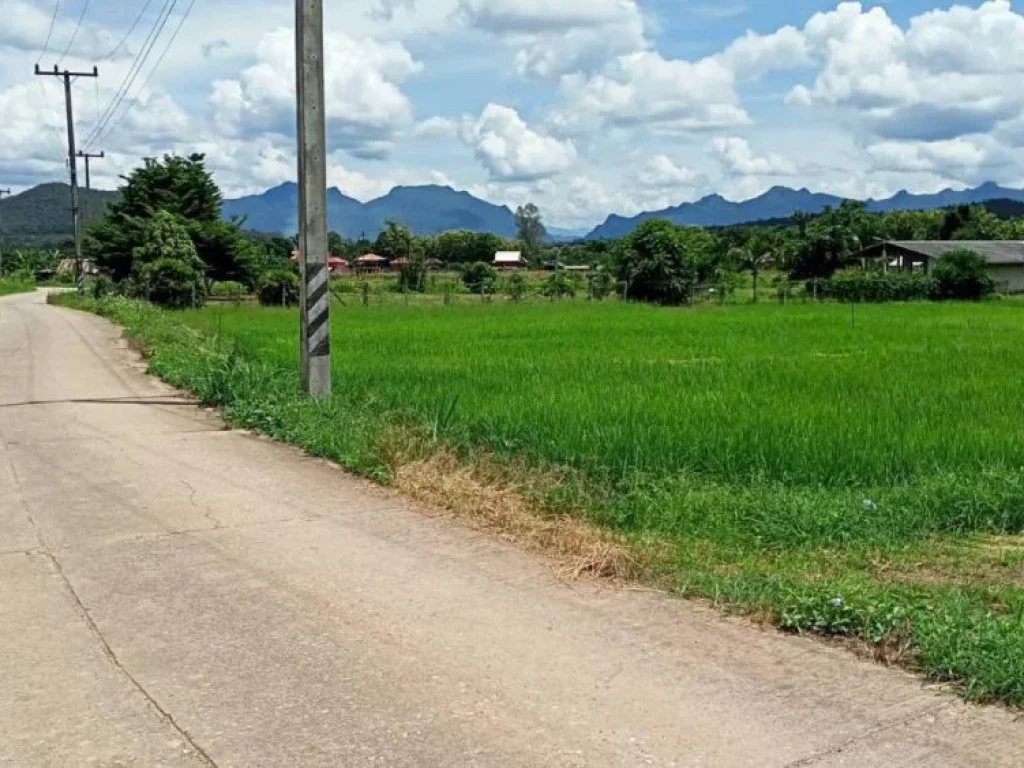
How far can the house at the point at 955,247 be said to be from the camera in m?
57.9

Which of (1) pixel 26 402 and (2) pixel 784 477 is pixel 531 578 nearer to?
(2) pixel 784 477

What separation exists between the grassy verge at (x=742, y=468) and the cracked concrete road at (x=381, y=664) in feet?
1.14

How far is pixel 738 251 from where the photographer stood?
227ft

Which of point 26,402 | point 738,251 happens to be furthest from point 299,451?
point 738,251

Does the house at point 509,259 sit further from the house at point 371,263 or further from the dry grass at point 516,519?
the dry grass at point 516,519

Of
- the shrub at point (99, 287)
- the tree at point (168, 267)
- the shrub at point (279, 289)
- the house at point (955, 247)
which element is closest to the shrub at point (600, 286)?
the shrub at point (279, 289)

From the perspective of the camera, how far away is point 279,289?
45.3m

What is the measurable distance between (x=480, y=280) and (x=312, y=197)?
4633 centimetres

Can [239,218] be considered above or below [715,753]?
above

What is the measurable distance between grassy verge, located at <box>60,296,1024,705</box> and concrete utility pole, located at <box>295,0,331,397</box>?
0.57m

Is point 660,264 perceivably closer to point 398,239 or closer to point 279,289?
point 279,289

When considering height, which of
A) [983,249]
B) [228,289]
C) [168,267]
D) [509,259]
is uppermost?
[509,259]

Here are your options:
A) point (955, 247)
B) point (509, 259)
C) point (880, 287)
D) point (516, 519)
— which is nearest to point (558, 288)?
point (880, 287)

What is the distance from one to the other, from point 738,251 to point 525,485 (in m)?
64.0
